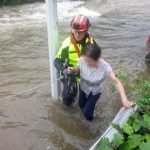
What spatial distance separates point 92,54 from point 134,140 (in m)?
1.50

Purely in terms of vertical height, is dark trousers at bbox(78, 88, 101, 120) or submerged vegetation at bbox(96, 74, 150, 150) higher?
submerged vegetation at bbox(96, 74, 150, 150)

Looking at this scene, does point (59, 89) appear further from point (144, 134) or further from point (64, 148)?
point (144, 134)

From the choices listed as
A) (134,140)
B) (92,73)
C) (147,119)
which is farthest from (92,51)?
(134,140)

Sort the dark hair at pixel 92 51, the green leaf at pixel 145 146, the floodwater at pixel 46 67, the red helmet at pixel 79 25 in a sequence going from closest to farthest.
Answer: the green leaf at pixel 145 146 → the dark hair at pixel 92 51 → the red helmet at pixel 79 25 → the floodwater at pixel 46 67

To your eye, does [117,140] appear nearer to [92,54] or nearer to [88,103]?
[92,54]

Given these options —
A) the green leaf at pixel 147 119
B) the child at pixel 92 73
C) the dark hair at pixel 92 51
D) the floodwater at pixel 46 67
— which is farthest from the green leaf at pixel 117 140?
the floodwater at pixel 46 67

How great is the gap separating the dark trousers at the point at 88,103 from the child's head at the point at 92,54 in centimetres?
63

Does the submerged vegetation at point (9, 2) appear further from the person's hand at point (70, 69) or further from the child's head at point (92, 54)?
the child's head at point (92, 54)

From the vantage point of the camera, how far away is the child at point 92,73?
4.54 m

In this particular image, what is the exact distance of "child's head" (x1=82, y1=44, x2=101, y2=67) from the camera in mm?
4494

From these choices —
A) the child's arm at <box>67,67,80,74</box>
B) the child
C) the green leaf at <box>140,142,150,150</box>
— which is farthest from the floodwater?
the green leaf at <box>140,142,150,150</box>

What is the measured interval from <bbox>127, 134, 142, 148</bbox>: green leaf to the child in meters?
0.91

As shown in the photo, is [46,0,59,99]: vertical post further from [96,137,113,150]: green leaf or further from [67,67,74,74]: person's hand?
[96,137,113,150]: green leaf

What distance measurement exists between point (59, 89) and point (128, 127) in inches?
108
